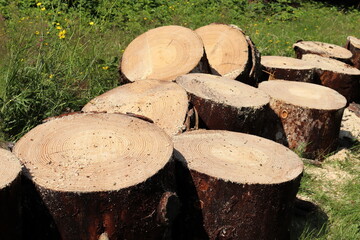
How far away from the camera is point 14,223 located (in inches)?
112

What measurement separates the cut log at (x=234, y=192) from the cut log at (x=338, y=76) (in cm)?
334

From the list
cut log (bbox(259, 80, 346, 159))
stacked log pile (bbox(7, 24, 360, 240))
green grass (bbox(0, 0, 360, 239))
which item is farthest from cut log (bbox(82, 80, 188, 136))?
cut log (bbox(259, 80, 346, 159))

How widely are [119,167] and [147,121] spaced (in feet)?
2.21

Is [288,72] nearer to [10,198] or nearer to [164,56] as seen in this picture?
[164,56]

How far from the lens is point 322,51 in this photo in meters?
7.93

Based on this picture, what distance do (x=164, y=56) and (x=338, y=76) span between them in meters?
2.56

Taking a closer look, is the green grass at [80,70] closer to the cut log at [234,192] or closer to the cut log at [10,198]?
the cut log at [234,192]

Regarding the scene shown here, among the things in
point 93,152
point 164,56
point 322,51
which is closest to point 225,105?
point 164,56

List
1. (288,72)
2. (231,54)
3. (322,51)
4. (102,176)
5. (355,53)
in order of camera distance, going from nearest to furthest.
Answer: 1. (102,176)
2. (231,54)
3. (288,72)
4. (322,51)
5. (355,53)

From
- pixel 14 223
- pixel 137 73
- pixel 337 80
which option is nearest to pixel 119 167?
pixel 14 223

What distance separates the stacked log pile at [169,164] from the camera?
9.61 feet

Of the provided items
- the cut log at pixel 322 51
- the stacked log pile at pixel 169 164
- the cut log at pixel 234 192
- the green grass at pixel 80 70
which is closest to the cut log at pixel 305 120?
the stacked log pile at pixel 169 164

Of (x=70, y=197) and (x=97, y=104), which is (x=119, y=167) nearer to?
(x=70, y=197)

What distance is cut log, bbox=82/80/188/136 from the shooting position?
4.36 meters
